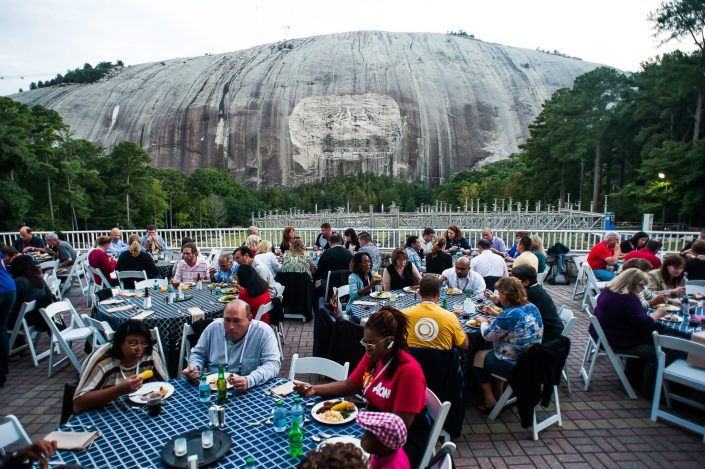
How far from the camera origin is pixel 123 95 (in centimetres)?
5281

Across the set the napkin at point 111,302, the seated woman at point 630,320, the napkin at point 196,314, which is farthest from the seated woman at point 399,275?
the napkin at point 111,302

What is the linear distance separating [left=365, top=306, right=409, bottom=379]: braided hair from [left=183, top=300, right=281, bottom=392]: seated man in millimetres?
1099

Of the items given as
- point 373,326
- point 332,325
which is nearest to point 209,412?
point 373,326

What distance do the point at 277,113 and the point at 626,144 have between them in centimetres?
3732

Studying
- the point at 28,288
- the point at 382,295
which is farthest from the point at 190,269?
the point at 382,295

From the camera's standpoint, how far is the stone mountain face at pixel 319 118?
47406mm

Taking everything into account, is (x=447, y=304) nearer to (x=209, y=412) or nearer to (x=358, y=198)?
(x=209, y=412)

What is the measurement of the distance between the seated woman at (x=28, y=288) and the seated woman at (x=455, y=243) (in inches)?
294

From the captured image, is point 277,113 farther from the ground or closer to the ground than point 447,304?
farther from the ground

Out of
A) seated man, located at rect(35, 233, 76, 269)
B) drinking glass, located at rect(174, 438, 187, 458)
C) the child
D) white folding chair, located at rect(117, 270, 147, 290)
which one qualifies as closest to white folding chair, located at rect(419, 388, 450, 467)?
the child

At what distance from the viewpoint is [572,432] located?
377 cm

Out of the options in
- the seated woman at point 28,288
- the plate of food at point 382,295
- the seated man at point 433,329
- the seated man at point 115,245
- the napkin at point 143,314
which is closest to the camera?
the seated man at point 433,329

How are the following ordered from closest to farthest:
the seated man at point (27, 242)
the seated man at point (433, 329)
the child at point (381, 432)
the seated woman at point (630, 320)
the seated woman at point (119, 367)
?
the child at point (381, 432)
the seated woman at point (119, 367)
the seated man at point (433, 329)
the seated woman at point (630, 320)
the seated man at point (27, 242)

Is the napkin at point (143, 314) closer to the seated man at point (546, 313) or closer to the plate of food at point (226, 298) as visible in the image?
the plate of food at point (226, 298)
